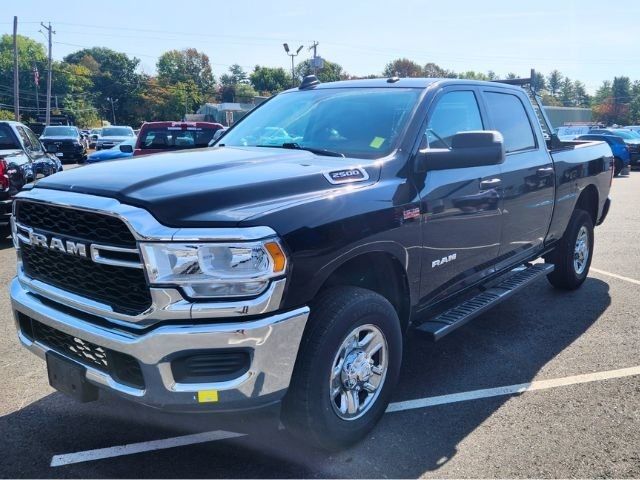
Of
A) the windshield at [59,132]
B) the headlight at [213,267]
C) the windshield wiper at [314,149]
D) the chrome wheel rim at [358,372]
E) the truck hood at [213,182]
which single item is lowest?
the chrome wheel rim at [358,372]

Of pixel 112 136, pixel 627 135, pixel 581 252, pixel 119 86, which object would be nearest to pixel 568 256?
pixel 581 252

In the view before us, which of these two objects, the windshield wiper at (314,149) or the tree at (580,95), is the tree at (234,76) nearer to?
the tree at (580,95)

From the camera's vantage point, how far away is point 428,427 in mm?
3383

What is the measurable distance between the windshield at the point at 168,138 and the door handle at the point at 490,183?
718 centimetres

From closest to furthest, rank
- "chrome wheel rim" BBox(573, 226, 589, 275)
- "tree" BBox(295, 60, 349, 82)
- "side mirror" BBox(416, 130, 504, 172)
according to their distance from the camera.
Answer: "side mirror" BBox(416, 130, 504, 172), "chrome wheel rim" BBox(573, 226, 589, 275), "tree" BBox(295, 60, 349, 82)

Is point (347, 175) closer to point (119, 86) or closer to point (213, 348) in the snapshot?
point (213, 348)

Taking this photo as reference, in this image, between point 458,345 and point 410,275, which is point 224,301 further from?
point 458,345

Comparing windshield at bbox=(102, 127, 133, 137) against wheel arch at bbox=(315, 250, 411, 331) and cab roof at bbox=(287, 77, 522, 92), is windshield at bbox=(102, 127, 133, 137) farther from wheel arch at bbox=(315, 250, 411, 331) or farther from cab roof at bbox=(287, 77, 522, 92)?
wheel arch at bbox=(315, 250, 411, 331)

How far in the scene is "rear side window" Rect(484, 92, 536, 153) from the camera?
15.1 feet

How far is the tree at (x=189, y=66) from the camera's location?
123m

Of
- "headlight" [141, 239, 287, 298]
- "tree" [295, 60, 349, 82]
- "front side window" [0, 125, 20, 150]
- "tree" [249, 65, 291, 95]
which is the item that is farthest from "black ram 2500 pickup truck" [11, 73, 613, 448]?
"tree" [249, 65, 291, 95]

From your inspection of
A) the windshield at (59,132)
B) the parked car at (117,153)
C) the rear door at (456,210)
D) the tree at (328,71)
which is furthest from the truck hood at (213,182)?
the tree at (328,71)

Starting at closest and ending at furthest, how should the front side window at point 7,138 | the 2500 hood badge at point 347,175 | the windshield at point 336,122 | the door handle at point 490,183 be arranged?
the 2500 hood badge at point 347,175, the windshield at point 336,122, the door handle at point 490,183, the front side window at point 7,138

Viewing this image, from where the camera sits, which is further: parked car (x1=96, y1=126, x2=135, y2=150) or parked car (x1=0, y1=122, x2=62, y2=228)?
parked car (x1=96, y1=126, x2=135, y2=150)
